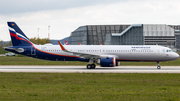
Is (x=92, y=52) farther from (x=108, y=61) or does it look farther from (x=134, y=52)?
(x=134, y=52)

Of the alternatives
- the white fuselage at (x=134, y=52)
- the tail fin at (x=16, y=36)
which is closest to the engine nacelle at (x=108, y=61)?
the white fuselage at (x=134, y=52)

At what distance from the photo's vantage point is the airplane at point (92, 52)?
34562mm

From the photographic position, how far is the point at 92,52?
35844 mm

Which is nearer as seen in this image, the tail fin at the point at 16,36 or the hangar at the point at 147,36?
the tail fin at the point at 16,36

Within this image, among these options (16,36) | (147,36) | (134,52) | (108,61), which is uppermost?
(147,36)

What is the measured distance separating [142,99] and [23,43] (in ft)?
90.7

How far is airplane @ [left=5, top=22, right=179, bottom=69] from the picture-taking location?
3456 centimetres

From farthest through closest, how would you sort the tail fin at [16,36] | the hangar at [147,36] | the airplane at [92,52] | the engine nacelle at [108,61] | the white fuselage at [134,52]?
the hangar at [147,36] < the tail fin at [16,36] < the white fuselage at [134,52] < the airplane at [92,52] < the engine nacelle at [108,61]

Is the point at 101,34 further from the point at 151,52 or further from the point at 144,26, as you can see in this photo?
the point at 151,52

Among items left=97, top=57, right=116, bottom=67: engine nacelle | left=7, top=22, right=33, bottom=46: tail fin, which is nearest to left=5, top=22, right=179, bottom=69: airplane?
left=7, top=22, right=33, bottom=46: tail fin

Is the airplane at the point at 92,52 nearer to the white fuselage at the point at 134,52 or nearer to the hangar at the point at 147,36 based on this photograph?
the white fuselage at the point at 134,52

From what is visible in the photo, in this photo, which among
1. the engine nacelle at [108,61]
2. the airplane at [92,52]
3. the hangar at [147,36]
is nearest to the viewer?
the engine nacelle at [108,61]

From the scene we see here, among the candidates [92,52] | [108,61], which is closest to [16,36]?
[92,52]

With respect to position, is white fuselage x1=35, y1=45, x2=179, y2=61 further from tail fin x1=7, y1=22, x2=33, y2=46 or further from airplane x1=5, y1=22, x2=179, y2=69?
tail fin x1=7, y1=22, x2=33, y2=46
